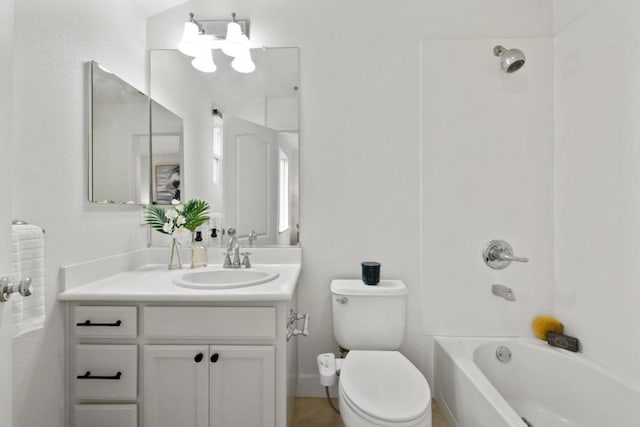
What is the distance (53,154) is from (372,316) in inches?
62.4

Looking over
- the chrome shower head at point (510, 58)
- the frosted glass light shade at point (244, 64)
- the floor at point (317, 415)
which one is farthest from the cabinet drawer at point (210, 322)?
the chrome shower head at point (510, 58)

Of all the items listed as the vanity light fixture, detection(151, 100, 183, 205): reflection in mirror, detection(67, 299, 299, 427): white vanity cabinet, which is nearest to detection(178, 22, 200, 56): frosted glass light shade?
the vanity light fixture

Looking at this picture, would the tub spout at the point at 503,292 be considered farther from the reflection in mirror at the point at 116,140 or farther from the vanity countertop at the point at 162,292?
the reflection in mirror at the point at 116,140

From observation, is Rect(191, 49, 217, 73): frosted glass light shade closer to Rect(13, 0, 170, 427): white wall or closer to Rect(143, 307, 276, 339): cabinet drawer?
Rect(13, 0, 170, 427): white wall

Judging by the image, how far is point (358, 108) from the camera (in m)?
1.96

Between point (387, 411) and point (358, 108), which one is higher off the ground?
point (358, 108)

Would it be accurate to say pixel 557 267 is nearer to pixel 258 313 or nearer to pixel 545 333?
pixel 545 333

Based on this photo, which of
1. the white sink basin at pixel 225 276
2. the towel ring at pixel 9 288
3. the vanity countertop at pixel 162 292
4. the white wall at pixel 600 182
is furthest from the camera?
the white sink basin at pixel 225 276

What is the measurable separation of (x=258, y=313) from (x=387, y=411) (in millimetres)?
591

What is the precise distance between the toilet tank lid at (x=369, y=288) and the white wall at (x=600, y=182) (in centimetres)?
90

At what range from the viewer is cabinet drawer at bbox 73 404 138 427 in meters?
1.32

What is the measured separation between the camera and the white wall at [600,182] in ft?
4.67

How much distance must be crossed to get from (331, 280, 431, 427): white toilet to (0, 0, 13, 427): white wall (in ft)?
3.33

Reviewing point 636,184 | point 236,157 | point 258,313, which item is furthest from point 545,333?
point 236,157
